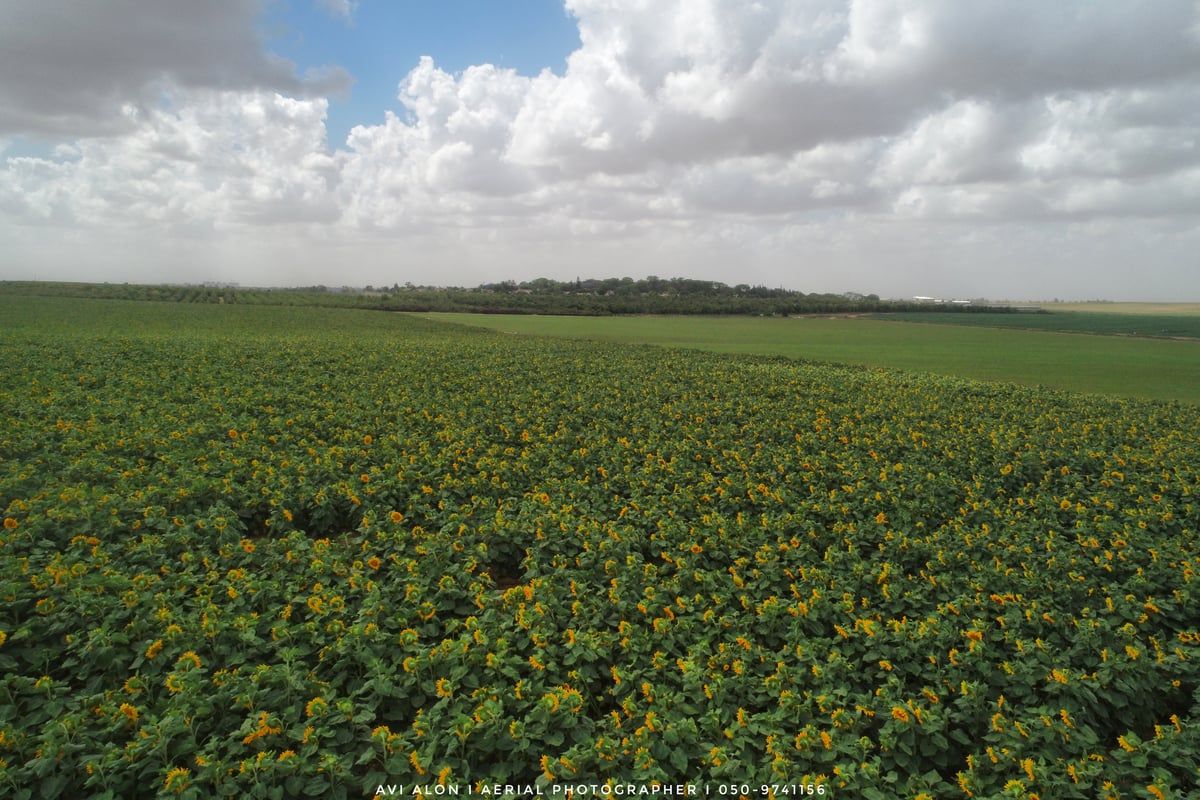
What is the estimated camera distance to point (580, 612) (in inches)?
211

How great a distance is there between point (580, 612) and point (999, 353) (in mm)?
49814

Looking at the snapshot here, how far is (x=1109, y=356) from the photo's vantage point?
43.0m

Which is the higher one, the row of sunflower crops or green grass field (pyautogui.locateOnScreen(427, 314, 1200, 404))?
green grass field (pyautogui.locateOnScreen(427, 314, 1200, 404))

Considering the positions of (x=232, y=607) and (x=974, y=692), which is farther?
(x=232, y=607)

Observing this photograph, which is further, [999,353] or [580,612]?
[999,353]

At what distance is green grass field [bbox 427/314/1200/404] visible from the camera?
30.1 meters

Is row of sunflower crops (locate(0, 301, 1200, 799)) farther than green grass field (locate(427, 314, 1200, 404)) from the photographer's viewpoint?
No

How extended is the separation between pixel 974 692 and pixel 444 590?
14.4 ft

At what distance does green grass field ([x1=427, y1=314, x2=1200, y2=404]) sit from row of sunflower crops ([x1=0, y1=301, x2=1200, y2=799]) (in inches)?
886

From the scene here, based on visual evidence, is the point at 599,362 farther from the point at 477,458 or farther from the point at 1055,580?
the point at 1055,580

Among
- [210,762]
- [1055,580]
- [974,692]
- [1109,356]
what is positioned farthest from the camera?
[1109,356]

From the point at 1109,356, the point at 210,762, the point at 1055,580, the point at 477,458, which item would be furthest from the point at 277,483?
the point at 1109,356

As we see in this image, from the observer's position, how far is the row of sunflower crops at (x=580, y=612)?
3.76m

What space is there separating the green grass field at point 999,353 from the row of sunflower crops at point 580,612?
22498mm
